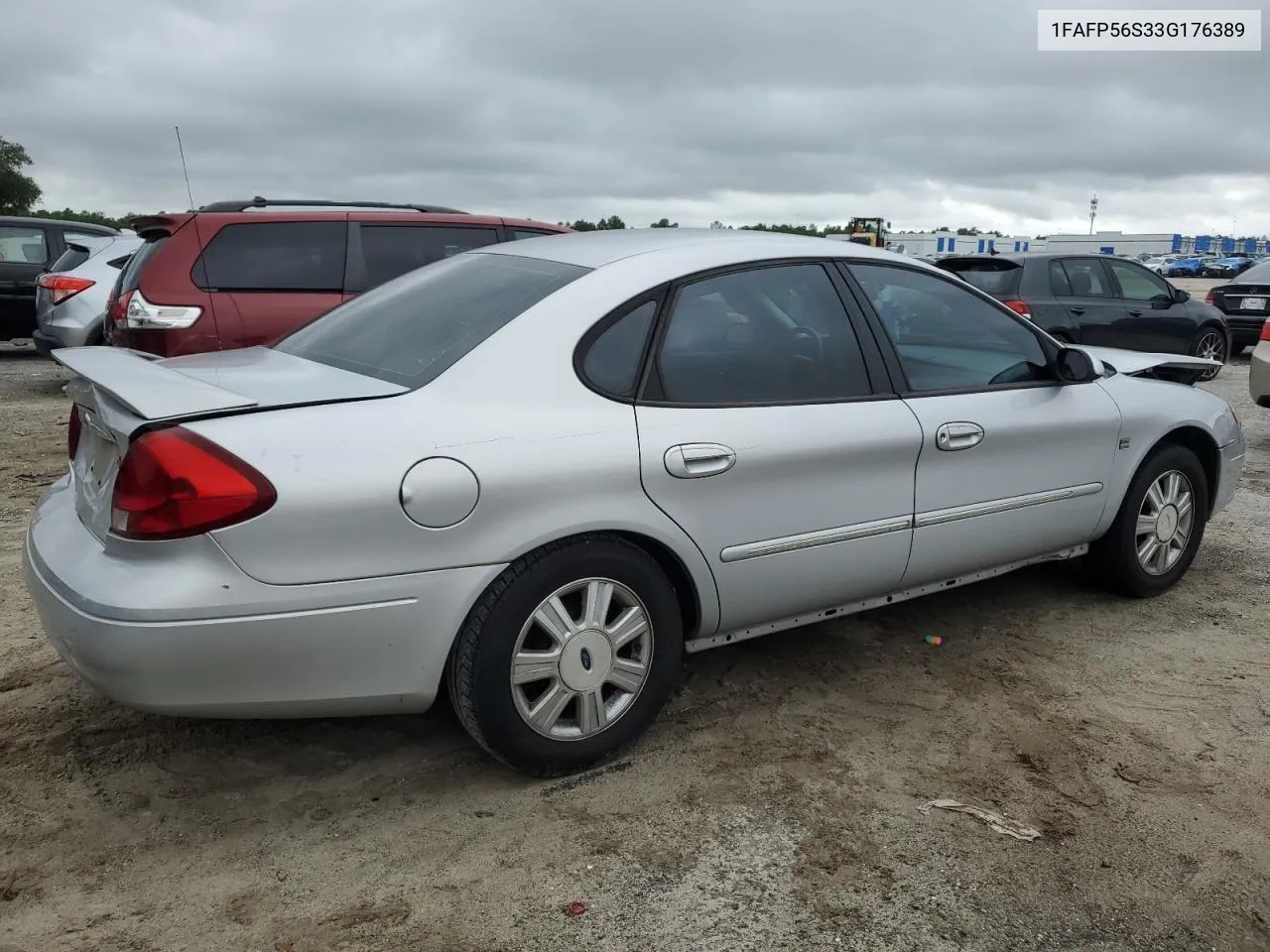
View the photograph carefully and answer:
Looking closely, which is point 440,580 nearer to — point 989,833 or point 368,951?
point 368,951

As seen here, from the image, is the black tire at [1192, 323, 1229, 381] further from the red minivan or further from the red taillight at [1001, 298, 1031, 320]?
the red minivan

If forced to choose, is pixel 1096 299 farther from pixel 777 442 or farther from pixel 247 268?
pixel 777 442

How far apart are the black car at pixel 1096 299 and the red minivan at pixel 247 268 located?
17.3 ft

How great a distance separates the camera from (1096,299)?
10.9 m

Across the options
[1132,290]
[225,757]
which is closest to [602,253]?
[225,757]

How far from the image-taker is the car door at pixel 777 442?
122 inches

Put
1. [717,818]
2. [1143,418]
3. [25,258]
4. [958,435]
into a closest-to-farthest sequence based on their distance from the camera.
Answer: [717,818]
[958,435]
[1143,418]
[25,258]

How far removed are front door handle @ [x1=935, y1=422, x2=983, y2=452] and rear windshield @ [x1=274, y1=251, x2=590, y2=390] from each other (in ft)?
4.45

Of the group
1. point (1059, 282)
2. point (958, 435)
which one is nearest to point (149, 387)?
point (958, 435)

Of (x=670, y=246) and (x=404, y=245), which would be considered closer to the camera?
(x=670, y=246)

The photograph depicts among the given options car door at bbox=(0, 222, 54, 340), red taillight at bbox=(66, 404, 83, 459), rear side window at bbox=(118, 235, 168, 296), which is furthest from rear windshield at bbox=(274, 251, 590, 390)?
car door at bbox=(0, 222, 54, 340)

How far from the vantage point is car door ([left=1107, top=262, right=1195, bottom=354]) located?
11117 mm

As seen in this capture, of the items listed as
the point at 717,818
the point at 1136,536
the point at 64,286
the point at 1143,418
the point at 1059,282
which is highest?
the point at 1059,282

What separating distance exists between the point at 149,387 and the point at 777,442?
176 cm
